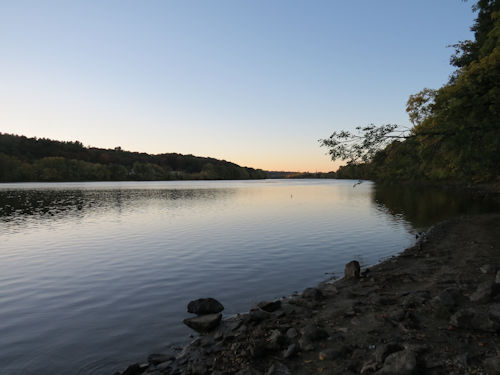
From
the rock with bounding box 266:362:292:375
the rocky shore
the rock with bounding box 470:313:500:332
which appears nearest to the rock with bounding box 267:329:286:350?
the rocky shore

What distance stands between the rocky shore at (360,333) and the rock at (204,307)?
0.04m

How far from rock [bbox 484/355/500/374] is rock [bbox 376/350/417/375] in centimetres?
143

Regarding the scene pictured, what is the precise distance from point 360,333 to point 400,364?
2505 mm

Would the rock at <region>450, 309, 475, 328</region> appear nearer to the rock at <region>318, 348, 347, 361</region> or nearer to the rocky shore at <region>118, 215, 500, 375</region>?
the rocky shore at <region>118, 215, 500, 375</region>

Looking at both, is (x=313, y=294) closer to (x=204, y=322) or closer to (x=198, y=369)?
(x=204, y=322)

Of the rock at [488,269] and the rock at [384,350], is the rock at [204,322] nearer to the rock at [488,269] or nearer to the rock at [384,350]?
the rock at [384,350]

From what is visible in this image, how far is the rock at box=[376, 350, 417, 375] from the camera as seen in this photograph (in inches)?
275

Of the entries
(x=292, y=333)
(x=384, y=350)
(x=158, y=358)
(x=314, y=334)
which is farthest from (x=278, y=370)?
(x=158, y=358)

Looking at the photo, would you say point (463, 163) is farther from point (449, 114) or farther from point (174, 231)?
point (174, 231)

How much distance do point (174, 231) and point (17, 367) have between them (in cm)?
2544

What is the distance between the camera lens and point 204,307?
44.4ft

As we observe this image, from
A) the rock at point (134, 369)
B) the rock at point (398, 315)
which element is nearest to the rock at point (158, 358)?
the rock at point (134, 369)

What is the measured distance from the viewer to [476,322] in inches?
341

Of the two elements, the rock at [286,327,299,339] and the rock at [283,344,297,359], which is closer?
the rock at [283,344,297,359]
